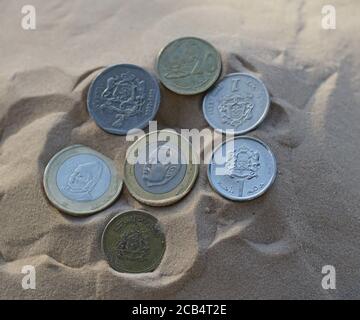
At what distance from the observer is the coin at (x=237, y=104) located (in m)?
3.02

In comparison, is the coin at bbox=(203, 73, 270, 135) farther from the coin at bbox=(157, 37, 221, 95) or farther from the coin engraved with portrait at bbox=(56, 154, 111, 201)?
the coin engraved with portrait at bbox=(56, 154, 111, 201)

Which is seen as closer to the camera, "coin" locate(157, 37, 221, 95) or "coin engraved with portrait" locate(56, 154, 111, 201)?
"coin engraved with portrait" locate(56, 154, 111, 201)

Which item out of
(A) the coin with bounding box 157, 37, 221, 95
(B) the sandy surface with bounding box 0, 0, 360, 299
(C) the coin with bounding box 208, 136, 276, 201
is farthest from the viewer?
(A) the coin with bounding box 157, 37, 221, 95

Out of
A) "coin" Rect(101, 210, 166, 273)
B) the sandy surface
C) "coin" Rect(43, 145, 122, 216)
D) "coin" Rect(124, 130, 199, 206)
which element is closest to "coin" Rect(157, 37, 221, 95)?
the sandy surface

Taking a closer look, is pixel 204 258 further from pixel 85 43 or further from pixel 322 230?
pixel 85 43

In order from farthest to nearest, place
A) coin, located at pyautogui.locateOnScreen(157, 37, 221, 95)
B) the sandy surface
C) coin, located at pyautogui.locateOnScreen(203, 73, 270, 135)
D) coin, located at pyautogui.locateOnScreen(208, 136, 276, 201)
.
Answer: coin, located at pyautogui.locateOnScreen(157, 37, 221, 95) < coin, located at pyautogui.locateOnScreen(203, 73, 270, 135) < coin, located at pyautogui.locateOnScreen(208, 136, 276, 201) < the sandy surface

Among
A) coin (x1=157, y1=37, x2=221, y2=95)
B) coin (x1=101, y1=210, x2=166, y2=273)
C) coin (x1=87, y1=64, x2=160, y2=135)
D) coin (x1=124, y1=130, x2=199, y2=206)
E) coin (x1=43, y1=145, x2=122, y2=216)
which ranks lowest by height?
coin (x1=101, y1=210, x2=166, y2=273)

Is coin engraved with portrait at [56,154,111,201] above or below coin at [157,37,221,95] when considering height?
below

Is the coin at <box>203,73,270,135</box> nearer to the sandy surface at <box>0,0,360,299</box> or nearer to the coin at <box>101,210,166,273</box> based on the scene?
the sandy surface at <box>0,0,360,299</box>

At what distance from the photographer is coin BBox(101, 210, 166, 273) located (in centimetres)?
272

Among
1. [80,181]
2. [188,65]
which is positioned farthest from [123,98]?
[80,181]

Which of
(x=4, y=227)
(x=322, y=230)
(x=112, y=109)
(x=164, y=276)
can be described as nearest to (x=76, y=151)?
(x=112, y=109)

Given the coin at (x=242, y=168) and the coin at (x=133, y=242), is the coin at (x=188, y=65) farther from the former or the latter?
the coin at (x=133, y=242)

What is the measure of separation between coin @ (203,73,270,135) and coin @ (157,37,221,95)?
0.08 metres
